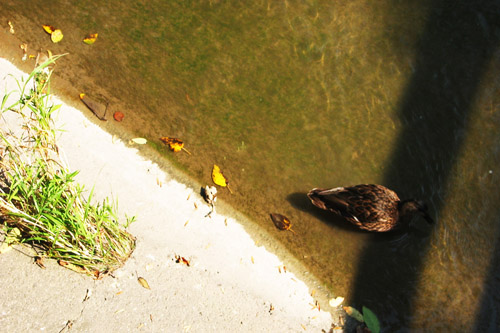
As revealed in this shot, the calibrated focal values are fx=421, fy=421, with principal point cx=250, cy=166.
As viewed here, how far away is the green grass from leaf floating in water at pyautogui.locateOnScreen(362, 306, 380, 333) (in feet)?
6.71

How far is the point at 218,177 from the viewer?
376cm

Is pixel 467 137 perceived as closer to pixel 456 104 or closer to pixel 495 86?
pixel 456 104

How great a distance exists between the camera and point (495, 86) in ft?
15.3

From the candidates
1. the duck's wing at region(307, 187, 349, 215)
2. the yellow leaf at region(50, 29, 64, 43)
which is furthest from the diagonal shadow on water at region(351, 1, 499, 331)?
the yellow leaf at region(50, 29, 64, 43)

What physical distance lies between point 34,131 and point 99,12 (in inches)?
79.7

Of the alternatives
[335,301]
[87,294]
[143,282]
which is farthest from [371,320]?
[87,294]

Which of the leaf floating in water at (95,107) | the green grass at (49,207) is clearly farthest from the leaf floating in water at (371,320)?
the leaf floating in water at (95,107)

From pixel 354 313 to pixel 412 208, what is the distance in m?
1.09

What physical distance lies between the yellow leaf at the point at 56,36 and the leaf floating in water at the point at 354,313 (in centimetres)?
362

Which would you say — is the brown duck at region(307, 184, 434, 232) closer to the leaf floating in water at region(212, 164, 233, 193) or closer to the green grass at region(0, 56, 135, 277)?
the leaf floating in water at region(212, 164, 233, 193)

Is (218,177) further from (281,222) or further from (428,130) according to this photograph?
(428,130)

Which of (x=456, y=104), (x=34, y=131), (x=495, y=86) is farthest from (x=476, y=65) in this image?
(x=34, y=131)

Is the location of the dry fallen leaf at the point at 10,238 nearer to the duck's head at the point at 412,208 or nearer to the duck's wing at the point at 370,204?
the duck's wing at the point at 370,204

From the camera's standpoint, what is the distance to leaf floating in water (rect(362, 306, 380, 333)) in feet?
11.3
